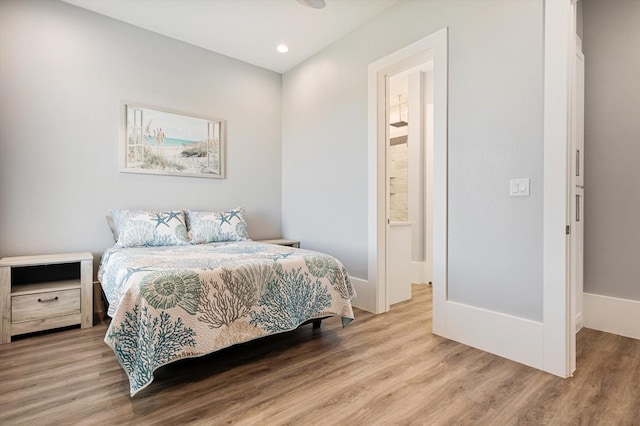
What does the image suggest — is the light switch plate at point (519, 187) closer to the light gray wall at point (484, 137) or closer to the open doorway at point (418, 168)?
the light gray wall at point (484, 137)

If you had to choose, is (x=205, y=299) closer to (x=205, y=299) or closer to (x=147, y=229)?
(x=205, y=299)

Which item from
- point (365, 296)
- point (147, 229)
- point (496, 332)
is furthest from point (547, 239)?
point (147, 229)

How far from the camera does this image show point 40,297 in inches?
98.0

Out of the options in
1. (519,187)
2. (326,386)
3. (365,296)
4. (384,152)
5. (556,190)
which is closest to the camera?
(326,386)

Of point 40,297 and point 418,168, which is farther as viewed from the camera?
point 418,168

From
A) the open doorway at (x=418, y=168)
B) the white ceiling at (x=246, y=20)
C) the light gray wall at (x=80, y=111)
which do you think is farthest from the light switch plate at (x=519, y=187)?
the light gray wall at (x=80, y=111)

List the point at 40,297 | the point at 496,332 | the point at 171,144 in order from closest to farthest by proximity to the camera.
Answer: the point at 496,332, the point at 40,297, the point at 171,144

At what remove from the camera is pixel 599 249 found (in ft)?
8.64

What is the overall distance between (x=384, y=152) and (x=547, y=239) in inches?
60.0

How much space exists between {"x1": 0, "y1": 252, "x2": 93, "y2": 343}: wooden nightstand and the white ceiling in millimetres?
2284

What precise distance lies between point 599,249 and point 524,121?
4.60ft

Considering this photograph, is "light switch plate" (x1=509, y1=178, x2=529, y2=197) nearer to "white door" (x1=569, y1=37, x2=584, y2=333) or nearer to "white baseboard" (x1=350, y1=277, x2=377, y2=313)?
"white door" (x1=569, y1=37, x2=584, y2=333)

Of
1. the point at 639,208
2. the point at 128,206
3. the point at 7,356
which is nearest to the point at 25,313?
the point at 7,356

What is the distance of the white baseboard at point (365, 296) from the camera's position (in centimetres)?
308
